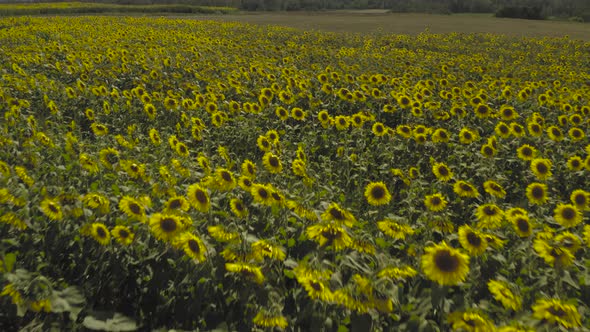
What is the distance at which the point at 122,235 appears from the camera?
2.73 metres

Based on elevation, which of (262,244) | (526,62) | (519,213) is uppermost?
(262,244)

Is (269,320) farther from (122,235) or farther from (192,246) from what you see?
(122,235)

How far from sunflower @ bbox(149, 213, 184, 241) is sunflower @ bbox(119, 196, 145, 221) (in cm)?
13

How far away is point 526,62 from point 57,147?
16.9 m

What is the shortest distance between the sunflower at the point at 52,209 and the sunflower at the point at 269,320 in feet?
5.01

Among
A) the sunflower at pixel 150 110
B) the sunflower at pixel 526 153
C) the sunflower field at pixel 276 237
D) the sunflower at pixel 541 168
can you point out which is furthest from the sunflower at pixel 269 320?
the sunflower at pixel 150 110

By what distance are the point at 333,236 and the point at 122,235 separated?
1.44 m

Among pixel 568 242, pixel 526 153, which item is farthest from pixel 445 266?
pixel 526 153

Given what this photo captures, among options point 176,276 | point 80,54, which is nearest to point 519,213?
point 176,276

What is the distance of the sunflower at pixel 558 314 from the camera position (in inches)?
87.0

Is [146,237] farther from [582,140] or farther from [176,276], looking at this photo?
[582,140]

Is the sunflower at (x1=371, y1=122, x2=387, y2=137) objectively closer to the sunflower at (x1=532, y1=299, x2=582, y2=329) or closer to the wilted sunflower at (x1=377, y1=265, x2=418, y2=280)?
the wilted sunflower at (x1=377, y1=265, x2=418, y2=280)

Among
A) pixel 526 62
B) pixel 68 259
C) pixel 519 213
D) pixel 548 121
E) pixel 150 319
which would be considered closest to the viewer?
pixel 150 319

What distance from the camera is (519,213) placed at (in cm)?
356
